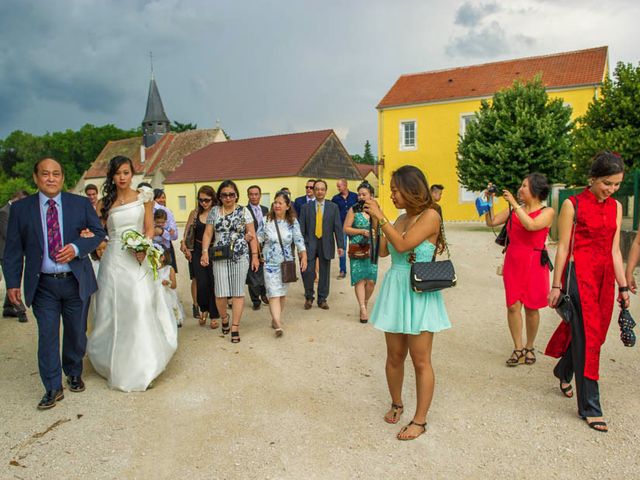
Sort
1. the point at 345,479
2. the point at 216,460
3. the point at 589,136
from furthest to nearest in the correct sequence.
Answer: the point at 589,136 → the point at 216,460 → the point at 345,479

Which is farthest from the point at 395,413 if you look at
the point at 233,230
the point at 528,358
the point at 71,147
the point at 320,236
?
the point at 71,147

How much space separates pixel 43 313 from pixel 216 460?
2200 mm

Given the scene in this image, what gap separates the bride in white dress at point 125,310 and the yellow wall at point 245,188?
30.6 metres

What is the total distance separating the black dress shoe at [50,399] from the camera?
4.53 meters

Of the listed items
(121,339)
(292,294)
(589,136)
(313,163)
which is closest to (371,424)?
(121,339)

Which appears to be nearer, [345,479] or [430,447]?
[345,479]

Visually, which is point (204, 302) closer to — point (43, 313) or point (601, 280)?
point (43, 313)

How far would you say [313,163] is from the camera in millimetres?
37844

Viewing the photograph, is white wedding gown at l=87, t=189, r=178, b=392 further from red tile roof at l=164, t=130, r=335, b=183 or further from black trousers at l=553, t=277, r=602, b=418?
red tile roof at l=164, t=130, r=335, b=183

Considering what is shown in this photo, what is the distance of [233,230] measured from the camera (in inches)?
260

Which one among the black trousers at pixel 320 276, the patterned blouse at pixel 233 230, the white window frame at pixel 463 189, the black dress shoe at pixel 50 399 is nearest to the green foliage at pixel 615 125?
the white window frame at pixel 463 189

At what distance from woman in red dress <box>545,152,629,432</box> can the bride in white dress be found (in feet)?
12.1

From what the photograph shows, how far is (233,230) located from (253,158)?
1352 inches

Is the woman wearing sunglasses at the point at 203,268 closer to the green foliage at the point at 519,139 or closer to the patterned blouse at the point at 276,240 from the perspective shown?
the patterned blouse at the point at 276,240
